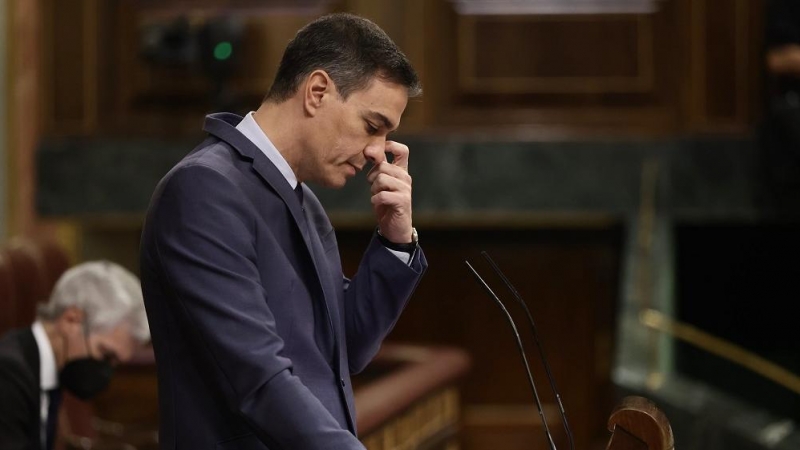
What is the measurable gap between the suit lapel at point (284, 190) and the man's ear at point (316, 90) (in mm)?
87

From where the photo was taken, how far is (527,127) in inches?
211

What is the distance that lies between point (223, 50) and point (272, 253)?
11.5 ft

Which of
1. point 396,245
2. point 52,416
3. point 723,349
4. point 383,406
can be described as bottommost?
point 723,349

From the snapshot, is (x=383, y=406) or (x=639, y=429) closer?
(x=639, y=429)

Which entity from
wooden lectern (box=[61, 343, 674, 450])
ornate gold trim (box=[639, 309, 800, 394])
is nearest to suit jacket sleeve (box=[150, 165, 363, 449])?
wooden lectern (box=[61, 343, 674, 450])

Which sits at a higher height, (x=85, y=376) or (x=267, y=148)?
(x=267, y=148)

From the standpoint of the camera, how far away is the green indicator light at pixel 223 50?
5.09 metres

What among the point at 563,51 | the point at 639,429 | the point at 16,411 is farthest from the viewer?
the point at 563,51

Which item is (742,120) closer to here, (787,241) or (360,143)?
(787,241)

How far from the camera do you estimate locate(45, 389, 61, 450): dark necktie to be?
9.81 ft

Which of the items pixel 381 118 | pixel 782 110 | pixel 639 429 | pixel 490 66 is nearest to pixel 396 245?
pixel 381 118

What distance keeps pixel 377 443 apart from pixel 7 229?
240 centimetres

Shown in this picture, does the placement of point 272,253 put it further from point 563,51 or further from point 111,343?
point 563,51

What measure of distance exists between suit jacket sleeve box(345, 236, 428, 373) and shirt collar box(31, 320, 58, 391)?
124 centimetres
